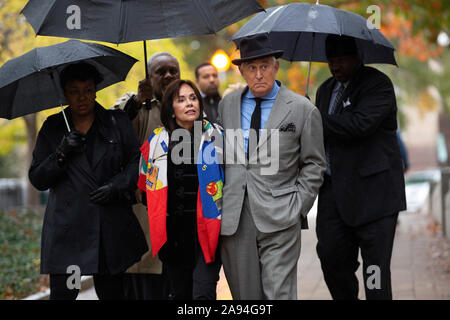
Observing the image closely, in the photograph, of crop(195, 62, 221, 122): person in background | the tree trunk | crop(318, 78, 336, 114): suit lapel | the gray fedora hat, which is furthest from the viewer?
the tree trunk

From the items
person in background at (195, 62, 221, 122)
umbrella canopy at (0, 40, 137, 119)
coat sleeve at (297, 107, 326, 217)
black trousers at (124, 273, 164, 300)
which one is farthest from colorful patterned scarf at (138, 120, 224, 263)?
person in background at (195, 62, 221, 122)

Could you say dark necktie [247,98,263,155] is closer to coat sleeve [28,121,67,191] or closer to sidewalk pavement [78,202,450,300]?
coat sleeve [28,121,67,191]

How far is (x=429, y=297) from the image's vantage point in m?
7.72

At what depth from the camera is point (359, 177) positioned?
5469 millimetres

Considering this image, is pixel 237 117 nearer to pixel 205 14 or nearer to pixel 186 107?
pixel 186 107

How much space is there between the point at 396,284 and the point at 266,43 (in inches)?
186

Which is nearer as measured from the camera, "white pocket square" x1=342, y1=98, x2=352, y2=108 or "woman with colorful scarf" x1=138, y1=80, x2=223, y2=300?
"woman with colorful scarf" x1=138, y1=80, x2=223, y2=300

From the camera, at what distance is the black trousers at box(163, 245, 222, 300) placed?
16.3 feet

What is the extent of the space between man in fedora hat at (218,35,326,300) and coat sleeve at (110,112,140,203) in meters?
0.78

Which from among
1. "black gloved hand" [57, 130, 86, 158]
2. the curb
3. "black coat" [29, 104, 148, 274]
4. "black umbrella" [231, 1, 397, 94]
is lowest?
the curb

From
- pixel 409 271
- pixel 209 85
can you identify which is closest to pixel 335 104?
pixel 209 85

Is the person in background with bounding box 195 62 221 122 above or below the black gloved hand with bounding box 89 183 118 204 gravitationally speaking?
above

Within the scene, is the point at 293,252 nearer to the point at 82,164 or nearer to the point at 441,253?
the point at 82,164

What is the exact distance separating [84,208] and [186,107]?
1062mm
